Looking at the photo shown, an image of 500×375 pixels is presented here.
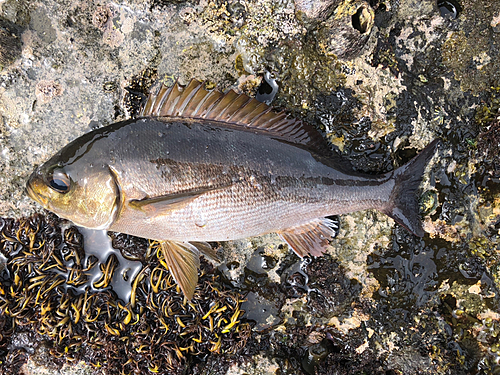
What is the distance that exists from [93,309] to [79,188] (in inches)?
44.7

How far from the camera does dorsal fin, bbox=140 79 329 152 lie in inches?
80.1

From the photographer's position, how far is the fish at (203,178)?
195 centimetres

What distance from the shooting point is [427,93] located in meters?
2.51

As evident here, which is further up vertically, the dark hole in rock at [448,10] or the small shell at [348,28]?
the dark hole in rock at [448,10]

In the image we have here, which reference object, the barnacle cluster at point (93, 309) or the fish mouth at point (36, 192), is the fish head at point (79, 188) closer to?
the fish mouth at point (36, 192)

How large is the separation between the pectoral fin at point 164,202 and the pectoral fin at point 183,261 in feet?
1.24

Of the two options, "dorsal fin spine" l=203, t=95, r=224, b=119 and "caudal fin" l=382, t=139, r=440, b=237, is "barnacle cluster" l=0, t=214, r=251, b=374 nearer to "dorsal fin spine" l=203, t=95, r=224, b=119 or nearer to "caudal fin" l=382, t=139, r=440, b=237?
"dorsal fin spine" l=203, t=95, r=224, b=119

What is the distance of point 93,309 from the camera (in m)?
2.44

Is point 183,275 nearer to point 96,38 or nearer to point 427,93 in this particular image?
point 96,38

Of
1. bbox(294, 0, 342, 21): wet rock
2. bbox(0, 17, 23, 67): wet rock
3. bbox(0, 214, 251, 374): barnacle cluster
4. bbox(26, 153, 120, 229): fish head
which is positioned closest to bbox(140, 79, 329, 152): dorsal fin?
bbox(26, 153, 120, 229): fish head

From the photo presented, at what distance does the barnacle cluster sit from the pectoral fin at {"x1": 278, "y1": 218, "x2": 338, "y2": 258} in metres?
0.68

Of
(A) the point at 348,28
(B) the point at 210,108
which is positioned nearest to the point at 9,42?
(B) the point at 210,108

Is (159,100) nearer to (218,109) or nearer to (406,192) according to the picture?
(218,109)

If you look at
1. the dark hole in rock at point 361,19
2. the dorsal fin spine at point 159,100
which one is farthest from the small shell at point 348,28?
the dorsal fin spine at point 159,100
